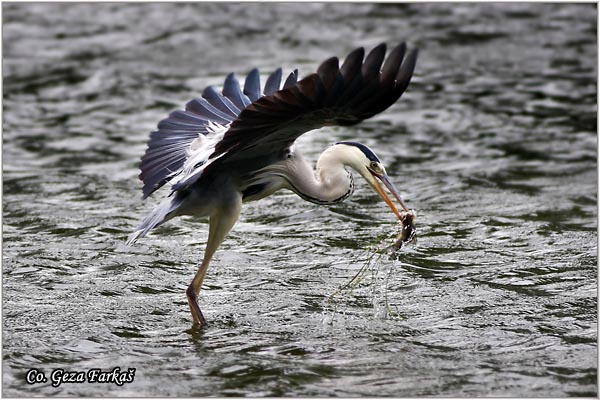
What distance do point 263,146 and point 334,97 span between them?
95cm

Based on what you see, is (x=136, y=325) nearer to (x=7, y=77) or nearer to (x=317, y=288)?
(x=317, y=288)

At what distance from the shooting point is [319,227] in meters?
8.45

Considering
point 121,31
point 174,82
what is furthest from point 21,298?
point 121,31

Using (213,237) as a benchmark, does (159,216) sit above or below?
above

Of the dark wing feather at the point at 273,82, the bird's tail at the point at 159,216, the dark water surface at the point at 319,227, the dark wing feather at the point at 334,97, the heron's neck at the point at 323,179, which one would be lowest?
the dark water surface at the point at 319,227

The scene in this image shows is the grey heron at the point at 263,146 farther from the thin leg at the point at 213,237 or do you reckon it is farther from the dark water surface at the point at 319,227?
the dark water surface at the point at 319,227

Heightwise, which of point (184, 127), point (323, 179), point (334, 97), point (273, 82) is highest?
point (334, 97)

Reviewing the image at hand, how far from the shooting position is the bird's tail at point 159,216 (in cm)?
595

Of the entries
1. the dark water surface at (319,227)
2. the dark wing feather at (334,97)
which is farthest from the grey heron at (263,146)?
the dark water surface at (319,227)

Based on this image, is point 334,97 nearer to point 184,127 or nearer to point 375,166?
point 375,166

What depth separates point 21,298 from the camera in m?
6.62

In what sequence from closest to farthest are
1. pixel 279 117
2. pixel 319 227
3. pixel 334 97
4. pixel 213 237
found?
pixel 334 97, pixel 279 117, pixel 213 237, pixel 319 227

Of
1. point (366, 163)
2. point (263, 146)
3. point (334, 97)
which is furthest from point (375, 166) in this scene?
point (334, 97)

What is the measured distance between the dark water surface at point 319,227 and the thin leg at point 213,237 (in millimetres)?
120
